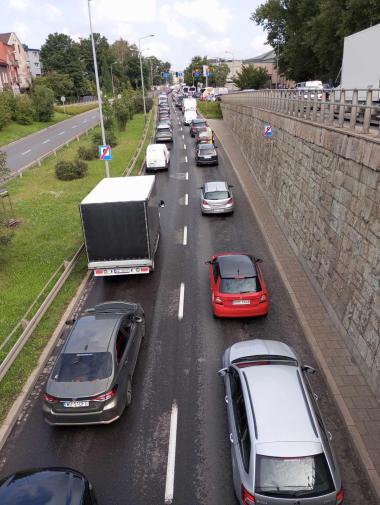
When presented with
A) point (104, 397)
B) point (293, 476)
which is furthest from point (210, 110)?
point (293, 476)

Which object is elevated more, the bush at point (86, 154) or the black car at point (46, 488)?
the black car at point (46, 488)

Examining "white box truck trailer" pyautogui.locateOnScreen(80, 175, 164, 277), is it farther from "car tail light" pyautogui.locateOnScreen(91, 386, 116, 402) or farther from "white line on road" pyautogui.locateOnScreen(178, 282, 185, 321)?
"car tail light" pyautogui.locateOnScreen(91, 386, 116, 402)

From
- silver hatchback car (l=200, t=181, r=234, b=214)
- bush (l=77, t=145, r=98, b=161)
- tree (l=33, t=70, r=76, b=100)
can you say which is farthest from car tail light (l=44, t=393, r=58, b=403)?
tree (l=33, t=70, r=76, b=100)

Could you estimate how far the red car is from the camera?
11758 mm

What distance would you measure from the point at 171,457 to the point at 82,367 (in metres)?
2.46

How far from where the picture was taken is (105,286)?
48.7 feet

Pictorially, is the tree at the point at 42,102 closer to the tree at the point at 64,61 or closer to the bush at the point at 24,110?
the bush at the point at 24,110

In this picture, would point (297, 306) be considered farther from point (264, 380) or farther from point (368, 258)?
point (264, 380)

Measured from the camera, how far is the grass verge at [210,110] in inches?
2714

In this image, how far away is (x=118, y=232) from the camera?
13.6 meters

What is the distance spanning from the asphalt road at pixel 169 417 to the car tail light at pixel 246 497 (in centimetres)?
81

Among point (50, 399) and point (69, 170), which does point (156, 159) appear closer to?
point (69, 170)

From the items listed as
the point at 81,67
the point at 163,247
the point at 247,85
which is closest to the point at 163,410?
the point at 163,247

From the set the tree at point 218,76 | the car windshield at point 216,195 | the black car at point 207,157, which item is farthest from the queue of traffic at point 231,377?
the tree at point 218,76
